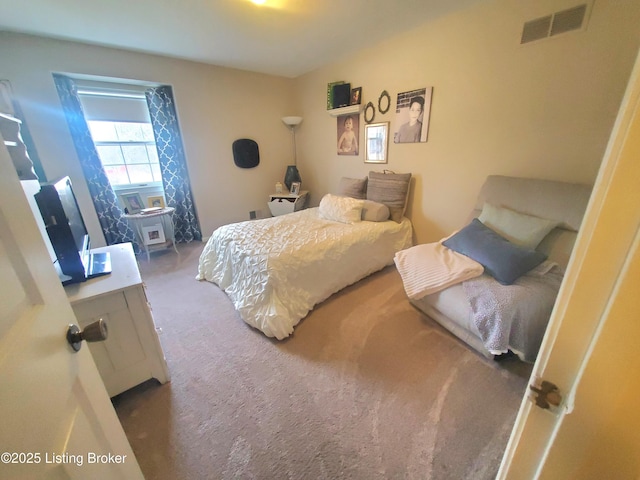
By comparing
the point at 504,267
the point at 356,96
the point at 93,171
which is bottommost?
the point at 504,267

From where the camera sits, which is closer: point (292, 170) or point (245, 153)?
point (245, 153)

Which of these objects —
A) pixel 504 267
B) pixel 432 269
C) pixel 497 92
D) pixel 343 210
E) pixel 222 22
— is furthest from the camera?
pixel 343 210

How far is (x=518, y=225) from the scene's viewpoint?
1.78 m

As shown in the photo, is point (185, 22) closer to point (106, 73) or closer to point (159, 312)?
point (106, 73)

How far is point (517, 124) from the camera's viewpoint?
1.99 metres

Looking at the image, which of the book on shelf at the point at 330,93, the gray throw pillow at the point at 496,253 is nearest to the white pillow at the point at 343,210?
the gray throw pillow at the point at 496,253

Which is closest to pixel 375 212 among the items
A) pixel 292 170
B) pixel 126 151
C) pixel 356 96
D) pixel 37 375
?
pixel 356 96

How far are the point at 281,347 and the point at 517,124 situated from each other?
2561mm

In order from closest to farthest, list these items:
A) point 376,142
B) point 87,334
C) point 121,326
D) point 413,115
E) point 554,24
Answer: point 87,334 → point 121,326 → point 554,24 → point 413,115 → point 376,142

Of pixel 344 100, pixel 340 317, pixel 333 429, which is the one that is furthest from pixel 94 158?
pixel 333 429

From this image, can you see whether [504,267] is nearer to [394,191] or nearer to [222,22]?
[394,191]

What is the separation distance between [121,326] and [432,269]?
6.48 ft

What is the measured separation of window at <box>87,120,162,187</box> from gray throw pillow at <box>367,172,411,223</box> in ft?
10.00

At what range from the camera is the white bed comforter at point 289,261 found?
1.86 meters
